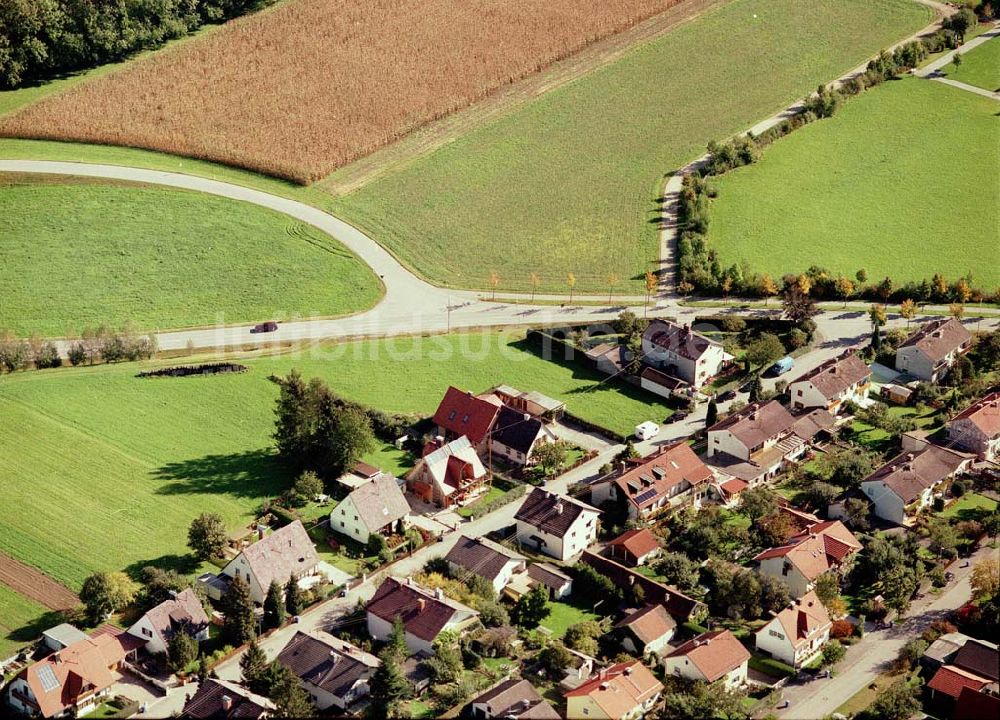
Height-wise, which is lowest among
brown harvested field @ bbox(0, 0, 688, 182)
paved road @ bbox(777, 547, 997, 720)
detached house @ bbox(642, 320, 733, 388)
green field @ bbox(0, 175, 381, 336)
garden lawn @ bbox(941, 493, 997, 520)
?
paved road @ bbox(777, 547, 997, 720)

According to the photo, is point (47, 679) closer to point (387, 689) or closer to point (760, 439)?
point (387, 689)

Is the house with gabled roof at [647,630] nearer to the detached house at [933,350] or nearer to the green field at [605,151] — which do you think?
the detached house at [933,350]

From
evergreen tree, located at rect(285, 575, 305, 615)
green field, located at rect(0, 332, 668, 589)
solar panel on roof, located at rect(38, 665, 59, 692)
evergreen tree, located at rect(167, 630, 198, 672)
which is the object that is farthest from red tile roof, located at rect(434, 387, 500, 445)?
solar panel on roof, located at rect(38, 665, 59, 692)

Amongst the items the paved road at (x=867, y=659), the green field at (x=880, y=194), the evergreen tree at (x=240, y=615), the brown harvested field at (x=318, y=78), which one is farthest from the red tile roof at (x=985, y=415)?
the brown harvested field at (x=318, y=78)

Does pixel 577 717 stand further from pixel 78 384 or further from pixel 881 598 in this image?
pixel 78 384

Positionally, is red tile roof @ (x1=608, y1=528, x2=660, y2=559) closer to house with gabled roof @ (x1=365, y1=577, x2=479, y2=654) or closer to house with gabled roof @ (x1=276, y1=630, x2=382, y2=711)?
house with gabled roof @ (x1=365, y1=577, x2=479, y2=654)

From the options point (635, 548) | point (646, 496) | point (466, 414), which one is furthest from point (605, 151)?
point (635, 548)
